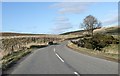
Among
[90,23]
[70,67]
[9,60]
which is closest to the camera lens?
[70,67]

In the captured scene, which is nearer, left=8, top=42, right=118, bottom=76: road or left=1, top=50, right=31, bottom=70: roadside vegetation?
left=8, top=42, right=118, bottom=76: road

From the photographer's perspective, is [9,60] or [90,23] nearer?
[9,60]

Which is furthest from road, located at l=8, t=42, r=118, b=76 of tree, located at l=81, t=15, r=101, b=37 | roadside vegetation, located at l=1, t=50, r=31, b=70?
tree, located at l=81, t=15, r=101, b=37

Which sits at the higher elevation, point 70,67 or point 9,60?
point 70,67

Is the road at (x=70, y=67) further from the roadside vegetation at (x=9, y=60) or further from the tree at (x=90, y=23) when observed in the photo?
the tree at (x=90, y=23)

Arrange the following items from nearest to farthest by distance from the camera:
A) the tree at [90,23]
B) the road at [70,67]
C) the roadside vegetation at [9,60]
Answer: the road at [70,67] < the roadside vegetation at [9,60] < the tree at [90,23]

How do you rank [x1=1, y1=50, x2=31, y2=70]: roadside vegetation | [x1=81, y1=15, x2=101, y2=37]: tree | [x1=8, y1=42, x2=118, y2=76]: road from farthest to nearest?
[x1=81, y1=15, x2=101, y2=37]: tree
[x1=1, y1=50, x2=31, y2=70]: roadside vegetation
[x1=8, y1=42, x2=118, y2=76]: road

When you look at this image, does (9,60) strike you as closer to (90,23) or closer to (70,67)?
(70,67)

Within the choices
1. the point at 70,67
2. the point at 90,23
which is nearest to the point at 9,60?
the point at 70,67

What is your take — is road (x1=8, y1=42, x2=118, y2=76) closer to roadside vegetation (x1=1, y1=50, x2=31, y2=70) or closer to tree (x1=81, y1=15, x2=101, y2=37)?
roadside vegetation (x1=1, y1=50, x2=31, y2=70)

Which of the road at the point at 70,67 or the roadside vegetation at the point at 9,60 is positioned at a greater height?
the road at the point at 70,67

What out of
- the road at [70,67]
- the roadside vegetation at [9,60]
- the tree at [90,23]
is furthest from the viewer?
the tree at [90,23]

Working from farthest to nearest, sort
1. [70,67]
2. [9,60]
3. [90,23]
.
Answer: [90,23] → [9,60] → [70,67]

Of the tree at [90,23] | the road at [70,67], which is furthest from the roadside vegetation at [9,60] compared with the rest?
the tree at [90,23]
